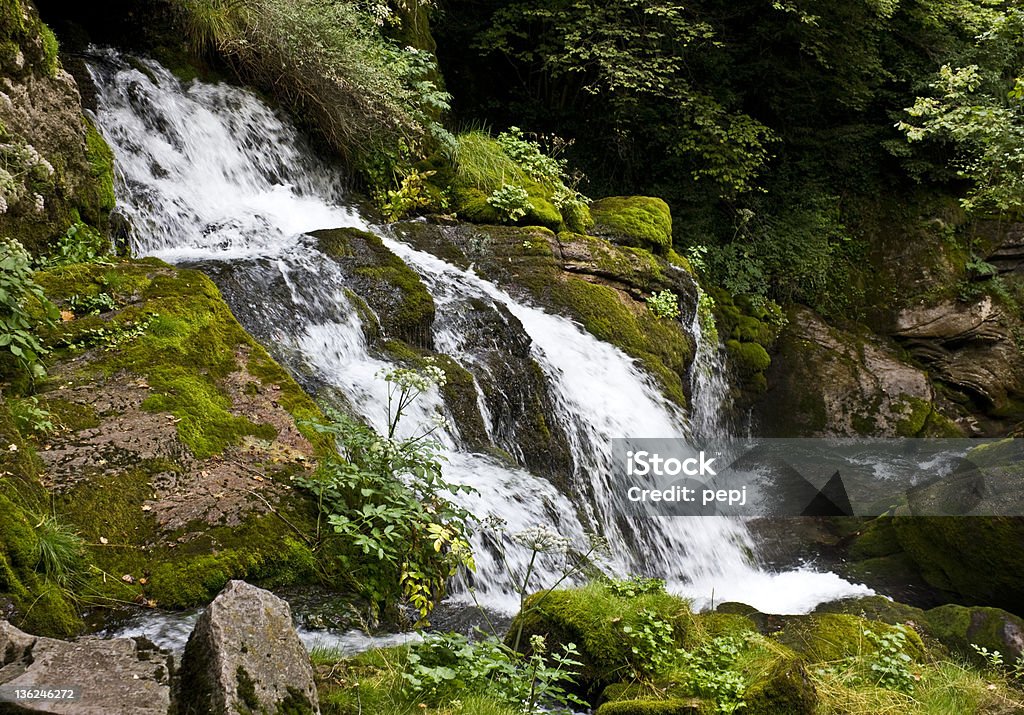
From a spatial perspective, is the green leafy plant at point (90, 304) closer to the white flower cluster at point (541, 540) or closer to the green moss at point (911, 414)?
the white flower cluster at point (541, 540)

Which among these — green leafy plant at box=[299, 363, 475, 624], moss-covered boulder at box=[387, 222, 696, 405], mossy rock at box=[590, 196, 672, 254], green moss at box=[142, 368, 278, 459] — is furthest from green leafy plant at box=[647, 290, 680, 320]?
green moss at box=[142, 368, 278, 459]

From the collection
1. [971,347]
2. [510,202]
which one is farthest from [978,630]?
[971,347]

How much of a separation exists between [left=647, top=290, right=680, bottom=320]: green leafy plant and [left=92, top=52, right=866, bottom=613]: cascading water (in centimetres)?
115

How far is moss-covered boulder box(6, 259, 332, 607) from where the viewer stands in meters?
3.21

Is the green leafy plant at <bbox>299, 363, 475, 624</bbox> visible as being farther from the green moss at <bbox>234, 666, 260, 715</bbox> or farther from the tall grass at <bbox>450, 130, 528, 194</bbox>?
the tall grass at <bbox>450, 130, 528, 194</bbox>

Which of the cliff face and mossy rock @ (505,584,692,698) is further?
the cliff face

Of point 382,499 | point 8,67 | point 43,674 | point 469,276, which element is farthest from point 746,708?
point 8,67

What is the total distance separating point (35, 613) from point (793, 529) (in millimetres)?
8504

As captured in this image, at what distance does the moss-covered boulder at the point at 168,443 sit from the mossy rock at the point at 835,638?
294 centimetres

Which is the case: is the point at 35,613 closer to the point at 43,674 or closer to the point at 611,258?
the point at 43,674

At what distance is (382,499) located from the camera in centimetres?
377

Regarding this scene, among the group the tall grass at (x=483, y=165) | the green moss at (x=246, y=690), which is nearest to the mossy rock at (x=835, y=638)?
the green moss at (x=246, y=690)

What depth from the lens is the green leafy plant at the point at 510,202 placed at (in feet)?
30.0

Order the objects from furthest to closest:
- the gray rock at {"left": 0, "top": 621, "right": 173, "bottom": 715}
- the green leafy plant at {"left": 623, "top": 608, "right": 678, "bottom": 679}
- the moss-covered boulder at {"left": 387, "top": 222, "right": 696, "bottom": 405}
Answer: the moss-covered boulder at {"left": 387, "top": 222, "right": 696, "bottom": 405}, the green leafy plant at {"left": 623, "top": 608, "right": 678, "bottom": 679}, the gray rock at {"left": 0, "top": 621, "right": 173, "bottom": 715}
